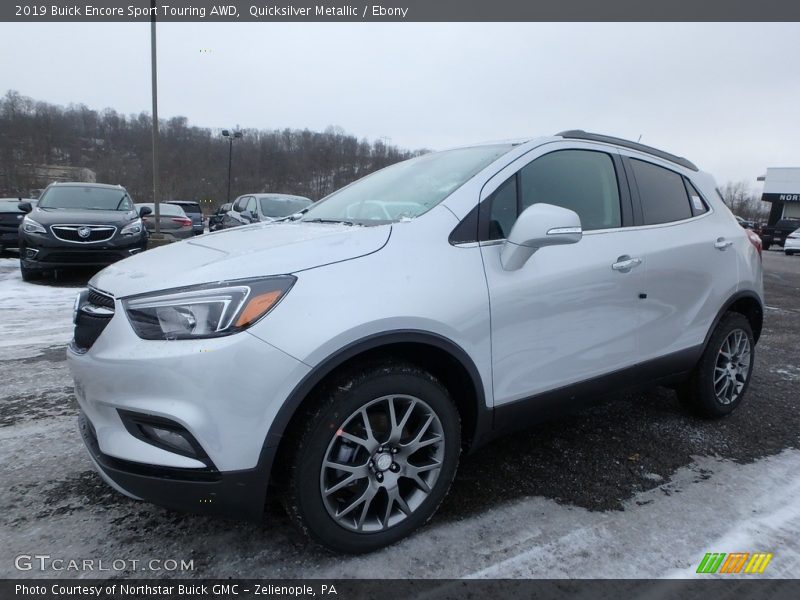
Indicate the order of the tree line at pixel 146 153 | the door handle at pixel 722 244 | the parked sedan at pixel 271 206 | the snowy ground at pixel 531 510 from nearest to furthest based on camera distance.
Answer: the snowy ground at pixel 531 510 → the door handle at pixel 722 244 → the parked sedan at pixel 271 206 → the tree line at pixel 146 153

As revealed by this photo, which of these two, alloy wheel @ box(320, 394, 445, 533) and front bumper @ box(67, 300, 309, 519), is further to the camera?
alloy wheel @ box(320, 394, 445, 533)

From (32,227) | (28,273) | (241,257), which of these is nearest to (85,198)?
(32,227)

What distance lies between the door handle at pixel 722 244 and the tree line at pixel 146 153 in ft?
117

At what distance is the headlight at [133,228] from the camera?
328 inches

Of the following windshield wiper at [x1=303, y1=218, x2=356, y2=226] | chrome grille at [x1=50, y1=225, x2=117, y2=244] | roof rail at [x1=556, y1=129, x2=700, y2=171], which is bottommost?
chrome grille at [x1=50, y1=225, x2=117, y2=244]

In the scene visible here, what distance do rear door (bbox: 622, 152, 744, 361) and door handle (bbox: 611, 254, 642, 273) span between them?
110mm

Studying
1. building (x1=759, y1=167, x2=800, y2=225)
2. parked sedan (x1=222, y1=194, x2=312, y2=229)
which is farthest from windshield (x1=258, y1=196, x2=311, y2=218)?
building (x1=759, y1=167, x2=800, y2=225)

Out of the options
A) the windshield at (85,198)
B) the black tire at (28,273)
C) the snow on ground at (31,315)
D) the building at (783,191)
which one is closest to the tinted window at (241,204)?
the windshield at (85,198)

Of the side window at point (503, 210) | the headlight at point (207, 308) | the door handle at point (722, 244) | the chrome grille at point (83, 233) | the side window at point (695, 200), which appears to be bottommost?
the chrome grille at point (83, 233)

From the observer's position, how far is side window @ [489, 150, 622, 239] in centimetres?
241

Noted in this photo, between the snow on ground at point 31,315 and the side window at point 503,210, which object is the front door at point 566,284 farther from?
the snow on ground at point 31,315

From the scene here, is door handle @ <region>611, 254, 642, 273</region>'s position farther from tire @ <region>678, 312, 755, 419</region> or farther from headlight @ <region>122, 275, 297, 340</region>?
headlight @ <region>122, 275, 297, 340</region>

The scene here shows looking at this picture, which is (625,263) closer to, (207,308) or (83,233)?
(207,308)

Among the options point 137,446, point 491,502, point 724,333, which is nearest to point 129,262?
point 137,446
